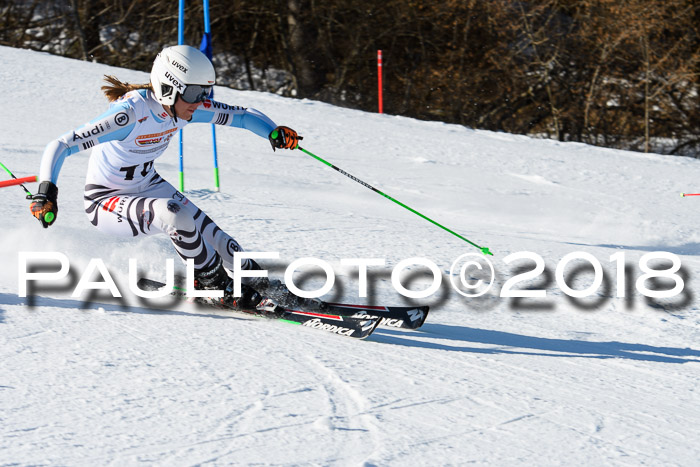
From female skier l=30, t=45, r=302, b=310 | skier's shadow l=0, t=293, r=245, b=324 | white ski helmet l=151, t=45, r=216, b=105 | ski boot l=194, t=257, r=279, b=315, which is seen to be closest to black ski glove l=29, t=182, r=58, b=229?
female skier l=30, t=45, r=302, b=310

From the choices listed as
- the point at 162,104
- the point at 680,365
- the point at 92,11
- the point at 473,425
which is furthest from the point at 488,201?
the point at 92,11

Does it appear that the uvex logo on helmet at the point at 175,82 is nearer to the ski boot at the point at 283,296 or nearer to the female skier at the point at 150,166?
the female skier at the point at 150,166

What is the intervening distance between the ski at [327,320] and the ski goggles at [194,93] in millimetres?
1025

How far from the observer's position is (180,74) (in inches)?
143

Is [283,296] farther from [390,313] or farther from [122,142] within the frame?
[122,142]

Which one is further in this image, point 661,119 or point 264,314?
point 661,119

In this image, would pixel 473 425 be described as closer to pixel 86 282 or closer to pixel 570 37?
pixel 86 282

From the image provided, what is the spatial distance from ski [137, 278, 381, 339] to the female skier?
5 cm

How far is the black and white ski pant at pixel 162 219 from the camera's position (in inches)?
146

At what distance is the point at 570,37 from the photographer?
1379 cm

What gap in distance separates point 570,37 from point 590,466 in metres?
12.4

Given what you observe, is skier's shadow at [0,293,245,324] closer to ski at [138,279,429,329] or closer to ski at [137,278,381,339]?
ski at [137,278,381,339]
